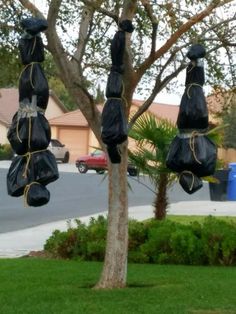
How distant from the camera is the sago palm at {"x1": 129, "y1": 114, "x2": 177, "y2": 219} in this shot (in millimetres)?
15156

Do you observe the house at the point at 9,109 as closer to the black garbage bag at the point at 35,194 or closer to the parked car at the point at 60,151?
the parked car at the point at 60,151

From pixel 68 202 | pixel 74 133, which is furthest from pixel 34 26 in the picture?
pixel 74 133

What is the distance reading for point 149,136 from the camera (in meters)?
15.2

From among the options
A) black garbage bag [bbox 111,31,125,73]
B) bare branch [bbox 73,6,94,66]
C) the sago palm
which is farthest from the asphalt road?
black garbage bag [bbox 111,31,125,73]

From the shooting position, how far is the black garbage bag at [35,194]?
8195 millimetres

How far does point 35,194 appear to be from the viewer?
323 inches

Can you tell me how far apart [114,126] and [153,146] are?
688 centimetres

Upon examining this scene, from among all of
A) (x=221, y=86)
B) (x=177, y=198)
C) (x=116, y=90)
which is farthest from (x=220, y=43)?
(x=177, y=198)

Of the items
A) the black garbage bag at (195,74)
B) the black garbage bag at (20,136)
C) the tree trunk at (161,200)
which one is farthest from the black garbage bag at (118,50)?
the tree trunk at (161,200)

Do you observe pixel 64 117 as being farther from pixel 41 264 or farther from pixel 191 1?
pixel 191 1

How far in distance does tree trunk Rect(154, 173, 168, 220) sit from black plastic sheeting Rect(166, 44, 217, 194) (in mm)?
7039

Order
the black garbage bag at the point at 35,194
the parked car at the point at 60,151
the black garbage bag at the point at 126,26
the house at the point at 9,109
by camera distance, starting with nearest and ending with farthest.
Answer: the black garbage bag at the point at 35,194 < the black garbage bag at the point at 126,26 < the parked car at the point at 60,151 < the house at the point at 9,109

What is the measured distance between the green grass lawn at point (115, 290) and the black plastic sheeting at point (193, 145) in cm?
159

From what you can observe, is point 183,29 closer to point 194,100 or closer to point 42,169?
point 194,100
